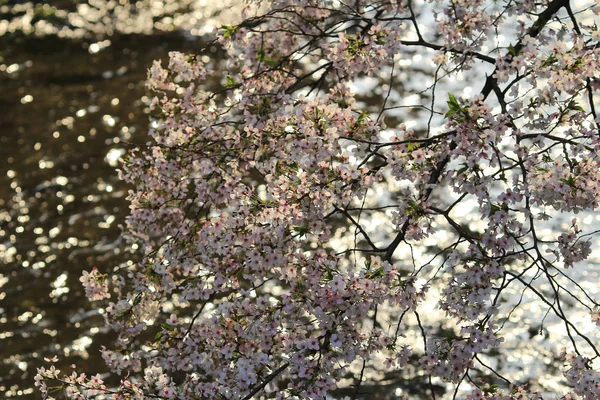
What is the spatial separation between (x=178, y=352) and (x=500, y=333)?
379 centimetres

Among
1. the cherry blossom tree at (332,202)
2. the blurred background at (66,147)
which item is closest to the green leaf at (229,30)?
the cherry blossom tree at (332,202)

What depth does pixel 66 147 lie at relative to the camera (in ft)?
46.3

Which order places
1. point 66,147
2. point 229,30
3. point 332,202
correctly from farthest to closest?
1. point 66,147
2. point 229,30
3. point 332,202

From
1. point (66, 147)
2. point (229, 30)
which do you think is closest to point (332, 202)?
point (229, 30)

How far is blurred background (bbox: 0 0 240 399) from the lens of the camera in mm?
9969

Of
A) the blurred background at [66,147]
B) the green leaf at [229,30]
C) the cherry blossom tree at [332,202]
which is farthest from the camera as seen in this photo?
the blurred background at [66,147]

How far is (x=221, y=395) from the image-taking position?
5992 millimetres

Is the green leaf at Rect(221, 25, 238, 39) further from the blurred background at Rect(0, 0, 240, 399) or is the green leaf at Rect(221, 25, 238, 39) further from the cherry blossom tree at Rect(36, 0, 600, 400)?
the blurred background at Rect(0, 0, 240, 399)

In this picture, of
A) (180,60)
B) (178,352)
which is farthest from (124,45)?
(178,352)

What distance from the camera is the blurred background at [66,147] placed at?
32.7 feet

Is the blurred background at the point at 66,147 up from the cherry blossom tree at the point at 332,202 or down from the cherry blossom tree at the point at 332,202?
up

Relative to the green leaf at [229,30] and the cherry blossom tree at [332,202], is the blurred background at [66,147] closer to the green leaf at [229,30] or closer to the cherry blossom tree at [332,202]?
the cherry blossom tree at [332,202]

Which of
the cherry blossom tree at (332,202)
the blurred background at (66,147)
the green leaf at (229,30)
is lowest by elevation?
the cherry blossom tree at (332,202)

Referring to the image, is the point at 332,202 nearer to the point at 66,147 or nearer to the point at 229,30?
Answer: the point at 229,30
